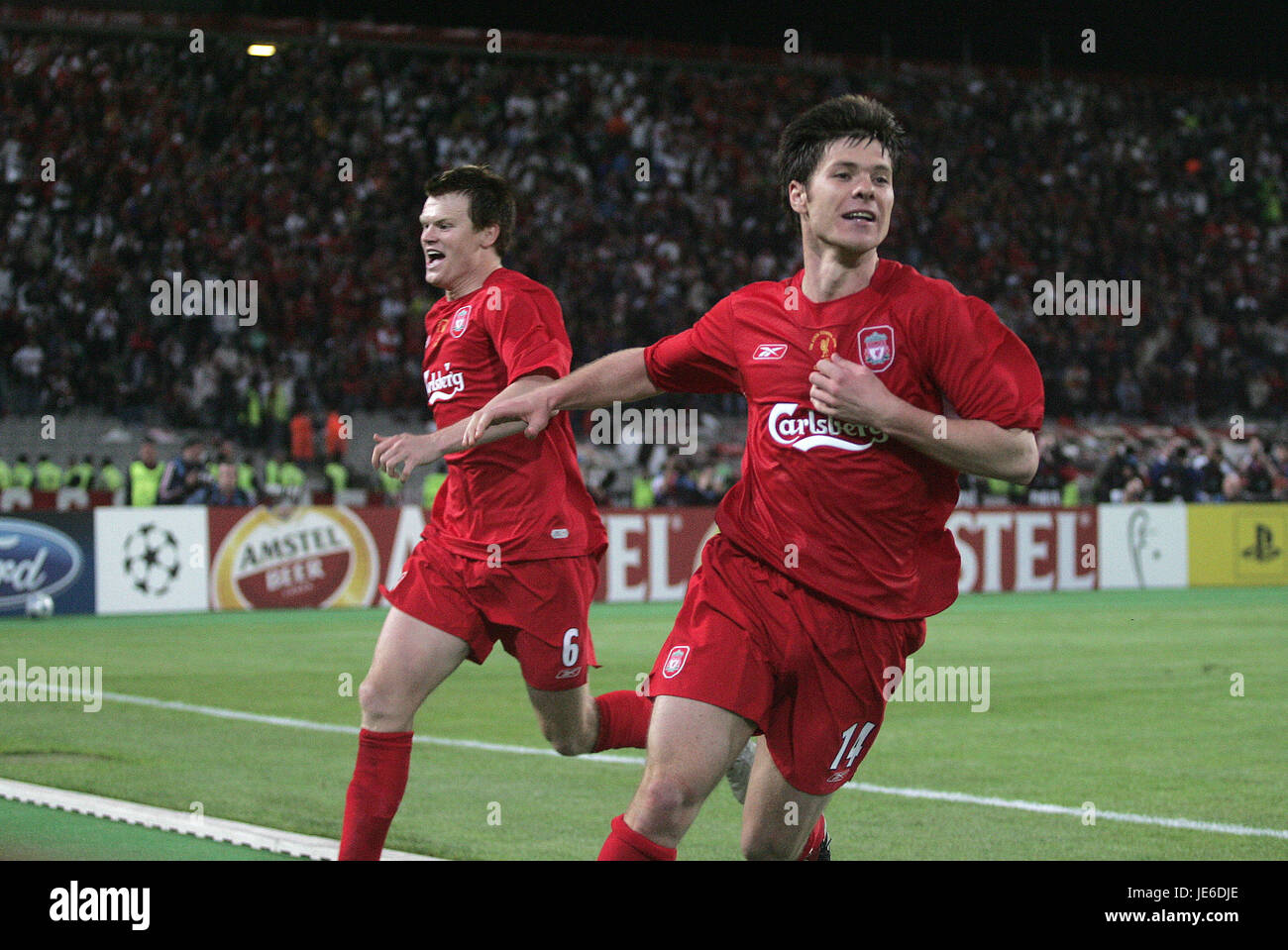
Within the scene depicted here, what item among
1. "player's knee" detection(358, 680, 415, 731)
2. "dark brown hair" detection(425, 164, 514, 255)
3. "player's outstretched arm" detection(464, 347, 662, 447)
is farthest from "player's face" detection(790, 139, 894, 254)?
"player's knee" detection(358, 680, 415, 731)

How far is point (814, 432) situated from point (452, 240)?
7.09 feet

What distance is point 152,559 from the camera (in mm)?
17609

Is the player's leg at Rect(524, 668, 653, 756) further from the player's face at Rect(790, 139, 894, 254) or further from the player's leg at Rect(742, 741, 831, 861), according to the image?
the player's face at Rect(790, 139, 894, 254)

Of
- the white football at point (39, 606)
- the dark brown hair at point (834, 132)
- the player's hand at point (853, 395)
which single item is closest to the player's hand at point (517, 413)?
the player's hand at point (853, 395)

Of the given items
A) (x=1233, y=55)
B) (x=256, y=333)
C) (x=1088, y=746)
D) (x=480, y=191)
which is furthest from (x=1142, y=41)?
(x=480, y=191)

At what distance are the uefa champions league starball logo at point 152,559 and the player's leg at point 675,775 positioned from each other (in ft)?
46.6

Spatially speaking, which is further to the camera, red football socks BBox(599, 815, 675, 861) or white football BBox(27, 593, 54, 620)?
white football BBox(27, 593, 54, 620)

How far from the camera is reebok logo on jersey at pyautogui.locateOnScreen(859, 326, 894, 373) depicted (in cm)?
436

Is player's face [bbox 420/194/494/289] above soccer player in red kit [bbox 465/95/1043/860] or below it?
above
